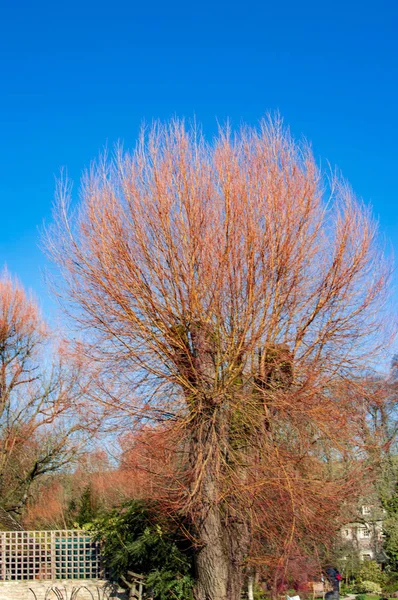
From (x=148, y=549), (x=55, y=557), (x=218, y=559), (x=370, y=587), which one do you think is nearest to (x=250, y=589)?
(x=148, y=549)

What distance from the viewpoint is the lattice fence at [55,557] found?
1228 centimetres

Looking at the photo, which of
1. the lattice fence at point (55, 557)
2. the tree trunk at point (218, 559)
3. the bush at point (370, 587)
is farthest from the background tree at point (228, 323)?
the bush at point (370, 587)

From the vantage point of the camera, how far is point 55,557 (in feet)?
41.0

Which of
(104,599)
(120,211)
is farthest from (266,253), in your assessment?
(104,599)

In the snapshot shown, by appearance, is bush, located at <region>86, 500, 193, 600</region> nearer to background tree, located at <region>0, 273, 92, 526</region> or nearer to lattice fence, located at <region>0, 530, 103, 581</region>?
lattice fence, located at <region>0, 530, 103, 581</region>

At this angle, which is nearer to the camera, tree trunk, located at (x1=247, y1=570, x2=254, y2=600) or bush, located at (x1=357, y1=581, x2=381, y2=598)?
tree trunk, located at (x1=247, y1=570, x2=254, y2=600)

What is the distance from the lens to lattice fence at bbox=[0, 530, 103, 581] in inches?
484

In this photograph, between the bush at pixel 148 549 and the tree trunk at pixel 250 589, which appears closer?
the bush at pixel 148 549

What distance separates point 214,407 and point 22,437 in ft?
42.1

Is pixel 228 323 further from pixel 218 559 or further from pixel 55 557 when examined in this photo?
pixel 55 557

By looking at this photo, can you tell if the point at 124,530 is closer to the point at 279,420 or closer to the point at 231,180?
the point at 279,420

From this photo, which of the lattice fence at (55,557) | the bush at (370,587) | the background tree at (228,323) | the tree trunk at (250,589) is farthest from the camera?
the bush at (370,587)

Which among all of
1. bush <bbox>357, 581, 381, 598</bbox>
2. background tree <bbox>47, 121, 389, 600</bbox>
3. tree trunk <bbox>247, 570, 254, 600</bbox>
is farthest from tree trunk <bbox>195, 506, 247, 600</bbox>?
bush <bbox>357, 581, 381, 598</bbox>

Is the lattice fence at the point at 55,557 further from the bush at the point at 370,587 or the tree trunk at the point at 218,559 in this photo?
the bush at the point at 370,587
